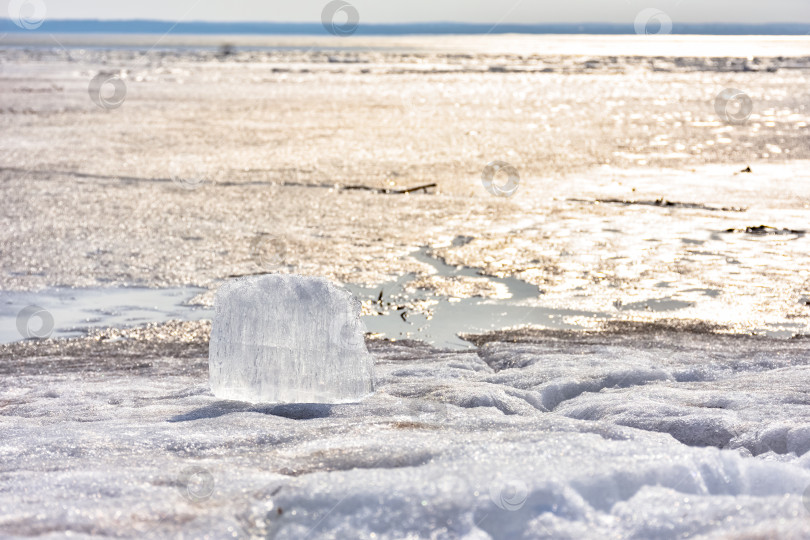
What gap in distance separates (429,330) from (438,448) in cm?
301

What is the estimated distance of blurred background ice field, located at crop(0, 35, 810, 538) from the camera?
2.93m

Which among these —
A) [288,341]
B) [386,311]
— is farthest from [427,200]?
[288,341]

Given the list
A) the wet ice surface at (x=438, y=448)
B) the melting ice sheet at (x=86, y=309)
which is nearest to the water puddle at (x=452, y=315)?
the wet ice surface at (x=438, y=448)

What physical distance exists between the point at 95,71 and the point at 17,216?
3275 centimetres

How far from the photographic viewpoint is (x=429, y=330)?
640 cm

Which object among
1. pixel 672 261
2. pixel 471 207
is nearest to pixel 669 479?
pixel 672 261

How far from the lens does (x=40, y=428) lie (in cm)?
404

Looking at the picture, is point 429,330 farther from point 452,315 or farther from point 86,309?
point 86,309

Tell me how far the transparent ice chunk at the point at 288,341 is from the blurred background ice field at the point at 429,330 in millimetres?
149

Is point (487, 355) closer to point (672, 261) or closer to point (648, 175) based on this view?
point (672, 261)

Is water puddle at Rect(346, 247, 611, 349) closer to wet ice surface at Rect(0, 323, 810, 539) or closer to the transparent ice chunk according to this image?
wet ice surface at Rect(0, 323, 810, 539)

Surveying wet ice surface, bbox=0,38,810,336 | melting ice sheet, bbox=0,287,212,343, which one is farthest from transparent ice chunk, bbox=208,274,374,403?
wet ice surface, bbox=0,38,810,336

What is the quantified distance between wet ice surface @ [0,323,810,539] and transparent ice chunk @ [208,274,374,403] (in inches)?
5.3

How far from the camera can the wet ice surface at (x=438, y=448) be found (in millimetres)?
2814
